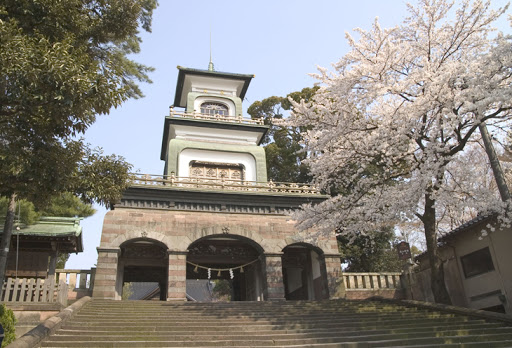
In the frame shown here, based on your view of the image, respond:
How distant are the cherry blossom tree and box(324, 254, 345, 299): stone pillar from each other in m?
3.98

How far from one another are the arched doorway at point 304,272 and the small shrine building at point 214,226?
0.17 feet

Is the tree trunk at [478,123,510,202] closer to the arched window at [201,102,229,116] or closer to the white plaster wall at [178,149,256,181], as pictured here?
the white plaster wall at [178,149,256,181]

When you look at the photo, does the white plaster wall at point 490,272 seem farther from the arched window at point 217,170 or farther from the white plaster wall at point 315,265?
the arched window at point 217,170

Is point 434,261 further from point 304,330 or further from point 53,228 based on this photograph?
point 53,228

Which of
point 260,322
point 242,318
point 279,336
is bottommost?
point 279,336

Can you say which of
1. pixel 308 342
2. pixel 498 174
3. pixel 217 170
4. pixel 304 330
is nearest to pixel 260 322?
pixel 304 330

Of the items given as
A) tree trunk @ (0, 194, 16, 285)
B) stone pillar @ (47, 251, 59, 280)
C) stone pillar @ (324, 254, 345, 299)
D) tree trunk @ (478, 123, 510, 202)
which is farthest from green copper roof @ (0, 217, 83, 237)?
tree trunk @ (478, 123, 510, 202)

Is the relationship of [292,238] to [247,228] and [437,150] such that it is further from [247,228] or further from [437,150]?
[437,150]

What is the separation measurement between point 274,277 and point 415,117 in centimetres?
942

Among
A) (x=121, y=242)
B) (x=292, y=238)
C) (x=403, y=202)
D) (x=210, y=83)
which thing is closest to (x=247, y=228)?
(x=292, y=238)

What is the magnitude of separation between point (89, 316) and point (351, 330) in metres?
7.55

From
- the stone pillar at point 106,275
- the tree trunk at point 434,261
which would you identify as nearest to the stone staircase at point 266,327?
the tree trunk at point 434,261

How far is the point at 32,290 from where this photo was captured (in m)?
12.7

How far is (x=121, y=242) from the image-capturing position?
16.9m
